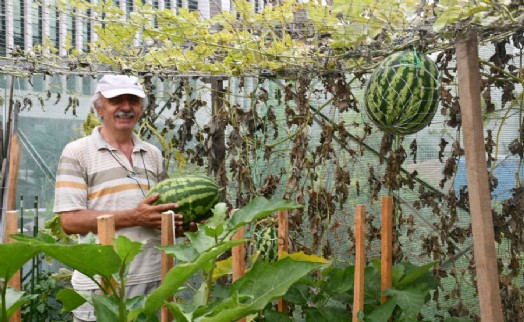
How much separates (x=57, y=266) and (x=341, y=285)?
2.84 metres

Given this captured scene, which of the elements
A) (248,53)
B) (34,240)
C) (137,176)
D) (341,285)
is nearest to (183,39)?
(248,53)

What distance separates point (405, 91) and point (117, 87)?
1.10 m

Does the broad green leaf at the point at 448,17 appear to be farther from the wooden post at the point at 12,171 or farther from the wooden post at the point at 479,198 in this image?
the wooden post at the point at 12,171

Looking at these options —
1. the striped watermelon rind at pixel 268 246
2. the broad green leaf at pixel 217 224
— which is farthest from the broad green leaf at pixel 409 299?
the broad green leaf at pixel 217 224

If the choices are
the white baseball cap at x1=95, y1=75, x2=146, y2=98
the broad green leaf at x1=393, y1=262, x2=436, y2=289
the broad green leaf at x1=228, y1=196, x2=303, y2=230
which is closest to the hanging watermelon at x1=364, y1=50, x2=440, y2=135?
the broad green leaf at x1=228, y1=196, x2=303, y2=230

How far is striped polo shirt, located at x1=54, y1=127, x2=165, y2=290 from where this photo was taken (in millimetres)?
3018

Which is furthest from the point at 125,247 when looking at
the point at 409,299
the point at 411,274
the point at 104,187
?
the point at 411,274

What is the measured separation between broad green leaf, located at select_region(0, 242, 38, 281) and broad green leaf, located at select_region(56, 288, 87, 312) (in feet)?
0.54

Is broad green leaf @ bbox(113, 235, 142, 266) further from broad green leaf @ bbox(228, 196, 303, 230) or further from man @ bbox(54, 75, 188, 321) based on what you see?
man @ bbox(54, 75, 188, 321)

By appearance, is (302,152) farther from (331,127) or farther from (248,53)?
(248,53)

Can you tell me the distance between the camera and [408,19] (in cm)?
294

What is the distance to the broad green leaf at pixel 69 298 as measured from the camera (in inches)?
92.9

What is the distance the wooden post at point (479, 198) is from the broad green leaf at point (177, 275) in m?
0.82

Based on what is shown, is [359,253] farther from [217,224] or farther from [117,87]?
[117,87]
